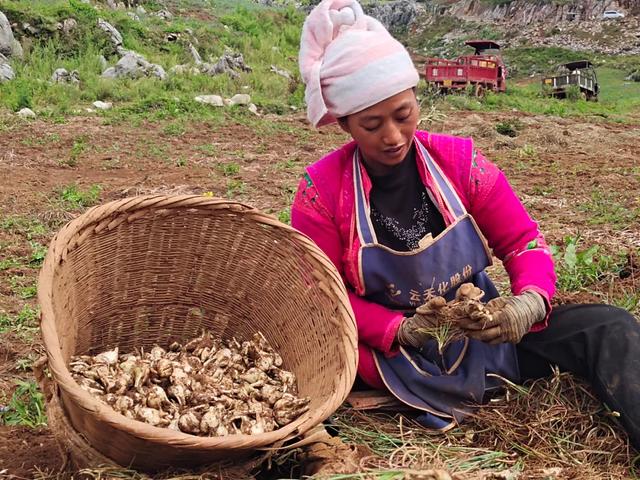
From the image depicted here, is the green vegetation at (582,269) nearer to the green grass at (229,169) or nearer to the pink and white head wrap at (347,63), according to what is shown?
the pink and white head wrap at (347,63)

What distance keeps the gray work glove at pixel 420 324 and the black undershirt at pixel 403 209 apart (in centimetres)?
24

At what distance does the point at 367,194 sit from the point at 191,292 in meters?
0.73

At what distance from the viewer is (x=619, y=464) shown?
196 cm

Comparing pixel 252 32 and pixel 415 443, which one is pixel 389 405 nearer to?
pixel 415 443

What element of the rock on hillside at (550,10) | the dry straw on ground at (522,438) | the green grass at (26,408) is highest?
the green grass at (26,408)

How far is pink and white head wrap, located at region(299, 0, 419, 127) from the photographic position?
1.98 m

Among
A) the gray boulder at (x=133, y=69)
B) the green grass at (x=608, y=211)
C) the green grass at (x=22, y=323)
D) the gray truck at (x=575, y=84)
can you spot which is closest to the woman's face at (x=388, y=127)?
the green grass at (x=22, y=323)

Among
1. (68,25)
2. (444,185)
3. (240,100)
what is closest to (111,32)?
(68,25)

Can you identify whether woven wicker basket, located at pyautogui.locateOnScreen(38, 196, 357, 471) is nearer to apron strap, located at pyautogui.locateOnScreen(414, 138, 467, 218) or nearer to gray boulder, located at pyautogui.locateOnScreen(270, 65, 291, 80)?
apron strap, located at pyautogui.locateOnScreen(414, 138, 467, 218)

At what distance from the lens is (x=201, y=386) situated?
78.4 inches

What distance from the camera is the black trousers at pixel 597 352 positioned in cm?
198

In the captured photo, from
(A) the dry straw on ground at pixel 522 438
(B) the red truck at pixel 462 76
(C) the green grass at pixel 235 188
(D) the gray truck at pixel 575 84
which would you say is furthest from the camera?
(D) the gray truck at pixel 575 84

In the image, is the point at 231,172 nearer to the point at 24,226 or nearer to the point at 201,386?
the point at 24,226

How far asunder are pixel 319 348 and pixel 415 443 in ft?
1.30
